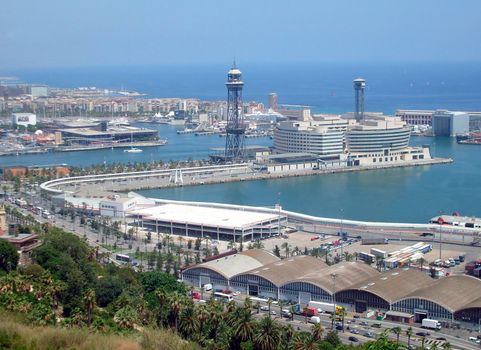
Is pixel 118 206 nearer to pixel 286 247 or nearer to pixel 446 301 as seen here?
pixel 286 247

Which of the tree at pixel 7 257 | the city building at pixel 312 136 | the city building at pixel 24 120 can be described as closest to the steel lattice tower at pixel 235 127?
the city building at pixel 312 136

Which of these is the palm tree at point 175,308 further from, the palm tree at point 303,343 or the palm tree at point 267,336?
the palm tree at point 303,343

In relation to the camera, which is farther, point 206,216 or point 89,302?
point 206,216

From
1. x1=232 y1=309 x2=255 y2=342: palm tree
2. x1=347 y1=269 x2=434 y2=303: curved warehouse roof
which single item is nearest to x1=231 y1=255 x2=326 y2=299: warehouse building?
x1=347 y1=269 x2=434 y2=303: curved warehouse roof

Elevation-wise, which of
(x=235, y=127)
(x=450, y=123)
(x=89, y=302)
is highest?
(x=235, y=127)

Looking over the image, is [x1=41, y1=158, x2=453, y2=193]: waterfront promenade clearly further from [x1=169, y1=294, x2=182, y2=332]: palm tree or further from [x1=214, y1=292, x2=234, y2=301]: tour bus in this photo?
[x1=169, y1=294, x2=182, y2=332]: palm tree

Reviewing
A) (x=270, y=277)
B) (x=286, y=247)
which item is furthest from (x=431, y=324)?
(x=286, y=247)
